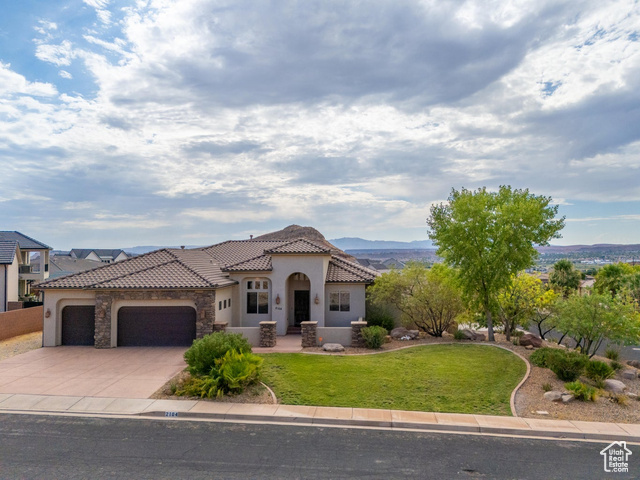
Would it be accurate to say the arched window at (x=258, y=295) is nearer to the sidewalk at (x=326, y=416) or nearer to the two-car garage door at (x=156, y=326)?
the two-car garage door at (x=156, y=326)

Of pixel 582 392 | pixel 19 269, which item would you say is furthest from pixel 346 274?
pixel 19 269

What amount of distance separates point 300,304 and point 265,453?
16.4 m

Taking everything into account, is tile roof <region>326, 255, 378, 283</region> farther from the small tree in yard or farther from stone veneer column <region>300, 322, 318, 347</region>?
stone veneer column <region>300, 322, 318, 347</region>

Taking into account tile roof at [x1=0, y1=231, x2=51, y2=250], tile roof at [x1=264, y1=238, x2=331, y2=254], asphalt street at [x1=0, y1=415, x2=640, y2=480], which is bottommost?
asphalt street at [x1=0, y1=415, x2=640, y2=480]

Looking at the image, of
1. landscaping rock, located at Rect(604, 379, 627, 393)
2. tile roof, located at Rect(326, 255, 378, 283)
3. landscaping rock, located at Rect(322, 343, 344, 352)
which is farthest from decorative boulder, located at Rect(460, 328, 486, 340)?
landscaping rock, located at Rect(604, 379, 627, 393)

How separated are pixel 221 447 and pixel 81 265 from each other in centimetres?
5944

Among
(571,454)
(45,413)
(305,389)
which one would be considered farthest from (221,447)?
(571,454)

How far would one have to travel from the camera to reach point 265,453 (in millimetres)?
9867

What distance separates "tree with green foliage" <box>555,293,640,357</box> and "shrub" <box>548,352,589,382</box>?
1.96m

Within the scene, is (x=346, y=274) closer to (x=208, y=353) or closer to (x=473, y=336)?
(x=473, y=336)

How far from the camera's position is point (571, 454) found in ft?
33.1

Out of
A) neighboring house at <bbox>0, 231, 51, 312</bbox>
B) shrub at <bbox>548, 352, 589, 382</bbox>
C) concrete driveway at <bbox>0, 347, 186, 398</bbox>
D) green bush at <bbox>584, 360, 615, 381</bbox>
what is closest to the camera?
concrete driveway at <bbox>0, 347, 186, 398</bbox>

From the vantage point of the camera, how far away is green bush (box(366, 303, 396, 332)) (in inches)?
939

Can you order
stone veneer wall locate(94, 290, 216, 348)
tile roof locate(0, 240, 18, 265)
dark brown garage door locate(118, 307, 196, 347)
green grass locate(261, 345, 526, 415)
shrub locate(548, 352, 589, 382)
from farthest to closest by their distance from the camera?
1. tile roof locate(0, 240, 18, 265)
2. dark brown garage door locate(118, 307, 196, 347)
3. stone veneer wall locate(94, 290, 216, 348)
4. shrub locate(548, 352, 589, 382)
5. green grass locate(261, 345, 526, 415)
